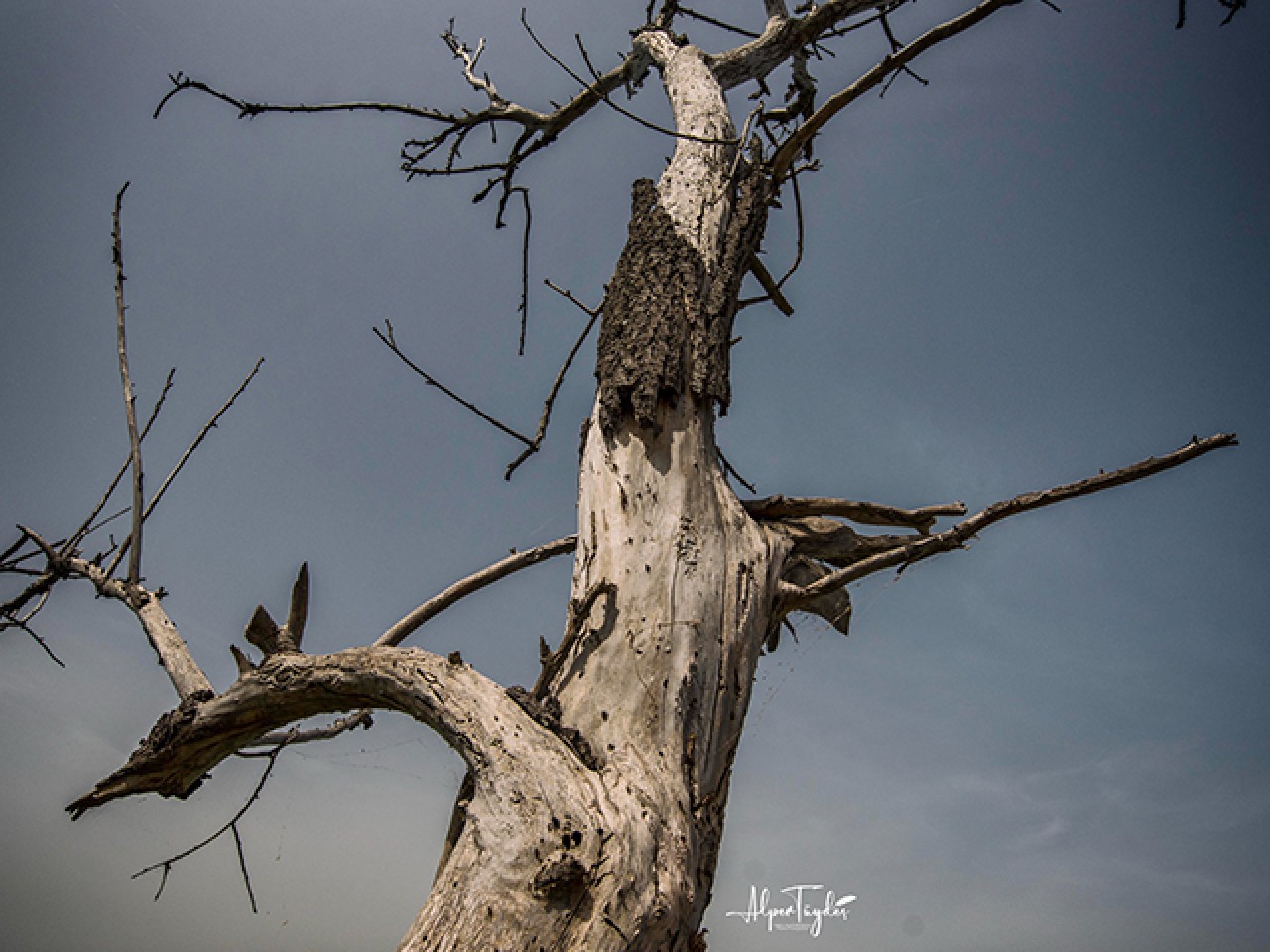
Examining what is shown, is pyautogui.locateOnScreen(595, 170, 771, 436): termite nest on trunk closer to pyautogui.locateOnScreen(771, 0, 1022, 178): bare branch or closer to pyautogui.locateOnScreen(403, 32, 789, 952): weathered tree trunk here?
pyautogui.locateOnScreen(403, 32, 789, 952): weathered tree trunk

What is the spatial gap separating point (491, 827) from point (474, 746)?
0.13m

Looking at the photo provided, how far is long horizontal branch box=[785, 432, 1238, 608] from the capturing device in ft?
5.00

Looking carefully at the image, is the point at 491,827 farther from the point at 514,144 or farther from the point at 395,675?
the point at 514,144

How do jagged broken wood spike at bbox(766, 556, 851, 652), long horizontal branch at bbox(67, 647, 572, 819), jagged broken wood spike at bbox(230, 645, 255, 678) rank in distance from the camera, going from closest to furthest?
1. long horizontal branch at bbox(67, 647, 572, 819)
2. jagged broken wood spike at bbox(230, 645, 255, 678)
3. jagged broken wood spike at bbox(766, 556, 851, 652)

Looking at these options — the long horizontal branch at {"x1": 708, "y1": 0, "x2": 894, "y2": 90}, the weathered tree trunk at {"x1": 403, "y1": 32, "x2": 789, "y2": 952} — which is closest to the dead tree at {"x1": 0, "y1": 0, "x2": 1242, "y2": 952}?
the weathered tree trunk at {"x1": 403, "y1": 32, "x2": 789, "y2": 952}

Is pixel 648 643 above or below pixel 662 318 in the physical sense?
below

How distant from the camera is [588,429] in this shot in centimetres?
186

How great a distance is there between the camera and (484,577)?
2119 millimetres

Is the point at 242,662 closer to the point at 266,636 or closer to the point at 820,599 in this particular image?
the point at 266,636

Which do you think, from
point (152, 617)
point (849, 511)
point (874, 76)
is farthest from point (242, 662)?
point (874, 76)

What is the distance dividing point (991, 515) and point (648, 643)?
793 millimetres

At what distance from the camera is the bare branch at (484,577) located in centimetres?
206

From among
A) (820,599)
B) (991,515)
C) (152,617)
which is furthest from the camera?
(820,599)

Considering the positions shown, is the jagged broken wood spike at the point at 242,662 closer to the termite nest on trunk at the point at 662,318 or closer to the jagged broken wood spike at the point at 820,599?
the termite nest on trunk at the point at 662,318
